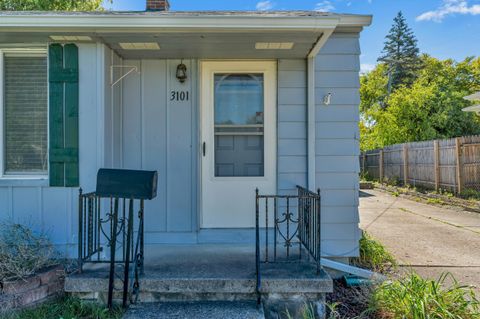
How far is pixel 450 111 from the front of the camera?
14.8 meters

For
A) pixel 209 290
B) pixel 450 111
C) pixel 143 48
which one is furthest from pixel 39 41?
pixel 450 111

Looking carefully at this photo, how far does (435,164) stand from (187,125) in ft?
Result: 29.2

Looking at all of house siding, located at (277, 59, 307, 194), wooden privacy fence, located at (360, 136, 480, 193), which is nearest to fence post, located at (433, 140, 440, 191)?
wooden privacy fence, located at (360, 136, 480, 193)

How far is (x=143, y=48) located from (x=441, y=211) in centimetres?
778

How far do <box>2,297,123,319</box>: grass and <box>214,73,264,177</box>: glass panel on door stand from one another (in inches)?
70.9

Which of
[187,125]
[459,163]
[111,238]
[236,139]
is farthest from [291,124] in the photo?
[459,163]

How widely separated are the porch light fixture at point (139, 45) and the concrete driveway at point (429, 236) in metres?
3.86

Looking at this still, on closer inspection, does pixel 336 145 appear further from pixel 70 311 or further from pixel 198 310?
pixel 70 311

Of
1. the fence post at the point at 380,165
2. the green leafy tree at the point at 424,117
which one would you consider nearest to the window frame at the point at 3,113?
the fence post at the point at 380,165

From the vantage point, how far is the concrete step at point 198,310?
2.54 m

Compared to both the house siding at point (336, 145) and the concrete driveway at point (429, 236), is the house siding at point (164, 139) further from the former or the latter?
the concrete driveway at point (429, 236)

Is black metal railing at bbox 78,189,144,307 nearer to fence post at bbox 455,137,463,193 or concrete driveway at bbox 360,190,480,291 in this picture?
concrete driveway at bbox 360,190,480,291

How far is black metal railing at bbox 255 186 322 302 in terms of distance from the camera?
2838 millimetres

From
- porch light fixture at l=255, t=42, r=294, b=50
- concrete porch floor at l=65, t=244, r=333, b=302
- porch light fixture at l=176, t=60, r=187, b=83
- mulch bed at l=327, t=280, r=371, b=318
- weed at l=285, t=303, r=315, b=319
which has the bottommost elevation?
mulch bed at l=327, t=280, r=371, b=318
